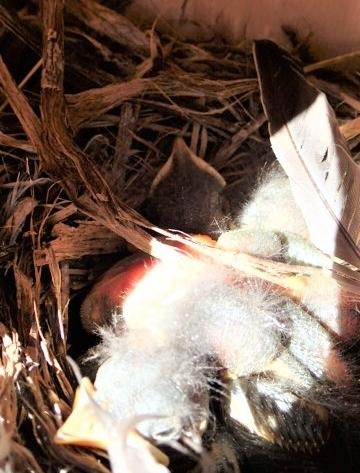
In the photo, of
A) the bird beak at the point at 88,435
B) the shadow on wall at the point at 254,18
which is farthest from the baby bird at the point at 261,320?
the shadow on wall at the point at 254,18

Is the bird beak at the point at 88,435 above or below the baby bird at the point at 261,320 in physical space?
below

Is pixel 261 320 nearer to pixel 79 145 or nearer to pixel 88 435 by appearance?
pixel 88 435

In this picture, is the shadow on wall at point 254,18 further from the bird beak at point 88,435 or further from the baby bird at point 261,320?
the bird beak at point 88,435

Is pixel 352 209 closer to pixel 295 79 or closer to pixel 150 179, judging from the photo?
pixel 295 79

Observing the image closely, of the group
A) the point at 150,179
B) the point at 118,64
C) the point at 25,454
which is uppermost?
the point at 118,64

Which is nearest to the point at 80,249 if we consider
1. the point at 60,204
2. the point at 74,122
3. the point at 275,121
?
the point at 60,204

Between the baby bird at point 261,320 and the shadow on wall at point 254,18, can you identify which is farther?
the shadow on wall at point 254,18
